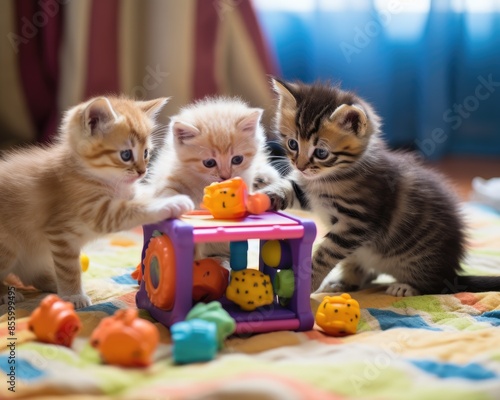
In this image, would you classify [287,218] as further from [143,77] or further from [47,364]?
[143,77]

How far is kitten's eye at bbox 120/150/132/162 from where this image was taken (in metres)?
1.84

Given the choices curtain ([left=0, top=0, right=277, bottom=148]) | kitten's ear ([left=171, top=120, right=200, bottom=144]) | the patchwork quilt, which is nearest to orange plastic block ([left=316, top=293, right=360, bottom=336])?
the patchwork quilt

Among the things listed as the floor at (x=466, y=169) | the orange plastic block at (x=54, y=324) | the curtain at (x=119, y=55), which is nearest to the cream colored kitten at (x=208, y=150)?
the orange plastic block at (x=54, y=324)

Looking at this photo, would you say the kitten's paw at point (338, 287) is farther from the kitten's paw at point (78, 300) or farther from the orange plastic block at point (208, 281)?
the kitten's paw at point (78, 300)

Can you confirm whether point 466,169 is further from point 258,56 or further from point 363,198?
point 363,198

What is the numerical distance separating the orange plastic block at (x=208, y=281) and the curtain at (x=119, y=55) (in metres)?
2.01

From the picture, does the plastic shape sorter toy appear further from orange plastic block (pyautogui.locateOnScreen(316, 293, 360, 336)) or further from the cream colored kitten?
the cream colored kitten

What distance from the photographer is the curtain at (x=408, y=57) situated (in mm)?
4180

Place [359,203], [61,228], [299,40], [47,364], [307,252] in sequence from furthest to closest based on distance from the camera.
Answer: [299,40] < [359,203] < [61,228] < [307,252] < [47,364]

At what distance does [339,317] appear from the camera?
1.66m

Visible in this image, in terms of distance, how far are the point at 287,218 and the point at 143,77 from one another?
225 cm

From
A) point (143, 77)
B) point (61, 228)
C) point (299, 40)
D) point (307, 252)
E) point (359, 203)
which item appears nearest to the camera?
point (307, 252)

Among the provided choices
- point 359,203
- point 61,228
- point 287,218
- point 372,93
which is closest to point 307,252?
point 287,218

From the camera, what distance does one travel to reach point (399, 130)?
4449mm
